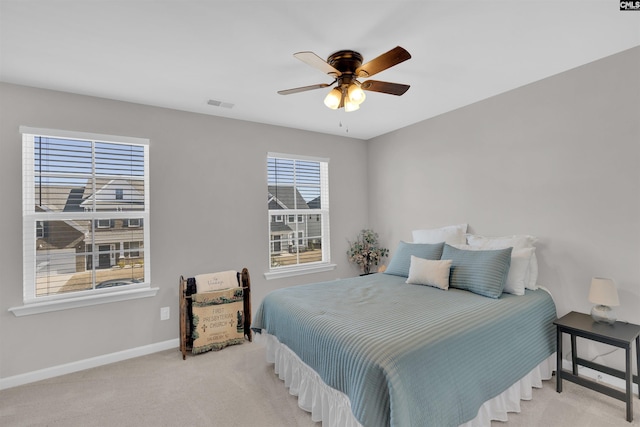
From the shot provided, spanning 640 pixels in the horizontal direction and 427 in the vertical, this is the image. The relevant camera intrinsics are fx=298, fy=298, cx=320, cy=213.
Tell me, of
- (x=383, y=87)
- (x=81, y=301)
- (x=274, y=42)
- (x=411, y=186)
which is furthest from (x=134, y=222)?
(x=411, y=186)

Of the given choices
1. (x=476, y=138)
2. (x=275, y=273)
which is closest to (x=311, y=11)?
(x=476, y=138)

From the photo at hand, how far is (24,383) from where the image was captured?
2.53 m

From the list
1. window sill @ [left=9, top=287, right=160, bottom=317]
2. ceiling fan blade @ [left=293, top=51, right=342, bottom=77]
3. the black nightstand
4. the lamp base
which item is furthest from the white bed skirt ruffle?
ceiling fan blade @ [left=293, top=51, right=342, bottom=77]

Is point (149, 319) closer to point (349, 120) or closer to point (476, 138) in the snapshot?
point (349, 120)

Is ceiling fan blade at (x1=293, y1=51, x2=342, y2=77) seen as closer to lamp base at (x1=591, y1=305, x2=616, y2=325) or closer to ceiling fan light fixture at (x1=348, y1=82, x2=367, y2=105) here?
ceiling fan light fixture at (x1=348, y1=82, x2=367, y2=105)

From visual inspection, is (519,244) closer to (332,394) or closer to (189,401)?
(332,394)

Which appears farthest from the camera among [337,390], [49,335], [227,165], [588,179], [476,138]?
[227,165]

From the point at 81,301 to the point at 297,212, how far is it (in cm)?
250

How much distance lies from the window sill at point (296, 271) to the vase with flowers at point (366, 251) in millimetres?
371

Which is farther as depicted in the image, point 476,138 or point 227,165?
point 227,165

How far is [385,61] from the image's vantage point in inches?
73.1

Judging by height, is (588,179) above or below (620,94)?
below

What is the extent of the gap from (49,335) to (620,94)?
16.9 ft

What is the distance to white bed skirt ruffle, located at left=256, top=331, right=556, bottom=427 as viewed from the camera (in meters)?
1.75
